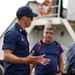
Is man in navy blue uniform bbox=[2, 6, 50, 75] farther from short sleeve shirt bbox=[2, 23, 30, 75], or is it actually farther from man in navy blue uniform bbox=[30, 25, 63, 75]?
man in navy blue uniform bbox=[30, 25, 63, 75]

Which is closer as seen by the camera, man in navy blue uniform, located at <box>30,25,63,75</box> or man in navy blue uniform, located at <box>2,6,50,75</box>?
man in navy blue uniform, located at <box>2,6,50,75</box>

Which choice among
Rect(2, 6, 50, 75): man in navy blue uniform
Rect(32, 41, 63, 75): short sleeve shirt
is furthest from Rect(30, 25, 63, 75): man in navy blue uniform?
Rect(2, 6, 50, 75): man in navy blue uniform

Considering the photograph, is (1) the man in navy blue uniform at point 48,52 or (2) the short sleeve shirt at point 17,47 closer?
(2) the short sleeve shirt at point 17,47

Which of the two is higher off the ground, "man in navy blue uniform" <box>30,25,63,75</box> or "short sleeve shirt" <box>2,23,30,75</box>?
"short sleeve shirt" <box>2,23,30,75</box>

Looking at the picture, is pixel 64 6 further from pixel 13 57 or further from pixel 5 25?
pixel 13 57

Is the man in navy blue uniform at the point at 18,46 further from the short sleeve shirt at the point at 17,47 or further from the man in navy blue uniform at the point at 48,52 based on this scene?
the man in navy blue uniform at the point at 48,52

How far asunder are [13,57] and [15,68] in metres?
0.30

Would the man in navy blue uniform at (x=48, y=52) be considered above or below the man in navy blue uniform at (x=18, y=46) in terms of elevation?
below

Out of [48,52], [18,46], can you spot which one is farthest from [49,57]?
[18,46]

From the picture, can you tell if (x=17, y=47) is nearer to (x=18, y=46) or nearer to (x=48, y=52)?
(x=18, y=46)

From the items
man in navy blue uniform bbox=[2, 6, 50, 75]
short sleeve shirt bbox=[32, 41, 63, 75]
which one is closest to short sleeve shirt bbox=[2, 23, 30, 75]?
man in navy blue uniform bbox=[2, 6, 50, 75]

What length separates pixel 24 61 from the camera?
3.99m

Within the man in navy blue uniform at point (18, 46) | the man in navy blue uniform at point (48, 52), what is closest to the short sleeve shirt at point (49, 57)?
the man in navy blue uniform at point (48, 52)

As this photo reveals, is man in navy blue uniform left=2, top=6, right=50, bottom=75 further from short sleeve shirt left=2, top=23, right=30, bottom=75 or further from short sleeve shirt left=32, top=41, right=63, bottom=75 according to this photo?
short sleeve shirt left=32, top=41, right=63, bottom=75
